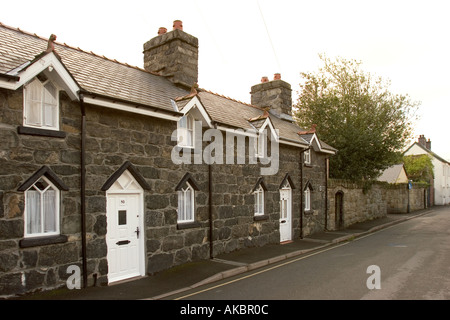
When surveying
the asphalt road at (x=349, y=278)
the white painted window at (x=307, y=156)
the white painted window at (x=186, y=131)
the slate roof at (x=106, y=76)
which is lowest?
the asphalt road at (x=349, y=278)

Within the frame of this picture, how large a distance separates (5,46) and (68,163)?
10.1ft

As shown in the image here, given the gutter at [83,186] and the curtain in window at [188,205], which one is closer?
the gutter at [83,186]

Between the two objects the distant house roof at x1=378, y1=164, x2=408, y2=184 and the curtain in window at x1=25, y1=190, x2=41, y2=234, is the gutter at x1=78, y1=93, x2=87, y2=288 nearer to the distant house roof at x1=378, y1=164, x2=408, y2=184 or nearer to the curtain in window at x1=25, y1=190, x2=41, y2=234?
the curtain in window at x1=25, y1=190, x2=41, y2=234

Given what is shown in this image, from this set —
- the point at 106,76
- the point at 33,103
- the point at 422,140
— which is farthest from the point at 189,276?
the point at 422,140

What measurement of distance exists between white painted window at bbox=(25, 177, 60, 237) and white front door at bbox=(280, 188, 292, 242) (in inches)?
384

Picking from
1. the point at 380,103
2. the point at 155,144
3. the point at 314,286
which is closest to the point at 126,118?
the point at 155,144

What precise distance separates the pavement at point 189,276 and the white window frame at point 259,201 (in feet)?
4.43

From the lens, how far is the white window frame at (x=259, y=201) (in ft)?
45.0

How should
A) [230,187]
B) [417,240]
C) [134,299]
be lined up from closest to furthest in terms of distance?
[134,299]
[230,187]
[417,240]

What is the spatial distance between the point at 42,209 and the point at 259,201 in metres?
8.48

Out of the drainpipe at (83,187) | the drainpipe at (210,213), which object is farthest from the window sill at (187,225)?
the drainpipe at (83,187)

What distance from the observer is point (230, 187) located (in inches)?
478

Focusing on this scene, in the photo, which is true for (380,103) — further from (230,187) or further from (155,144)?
(155,144)

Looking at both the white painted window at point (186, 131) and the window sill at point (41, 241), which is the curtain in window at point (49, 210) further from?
the white painted window at point (186, 131)
